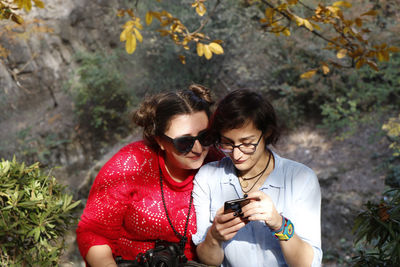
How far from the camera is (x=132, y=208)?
2.29 metres

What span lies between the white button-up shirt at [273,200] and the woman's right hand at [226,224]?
23 cm

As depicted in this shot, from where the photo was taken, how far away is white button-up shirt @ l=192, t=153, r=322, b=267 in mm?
1814

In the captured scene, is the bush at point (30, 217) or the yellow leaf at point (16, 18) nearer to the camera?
the bush at point (30, 217)

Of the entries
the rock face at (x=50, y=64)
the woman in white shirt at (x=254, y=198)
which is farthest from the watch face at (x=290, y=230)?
the rock face at (x=50, y=64)

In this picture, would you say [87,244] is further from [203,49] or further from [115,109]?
[115,109]

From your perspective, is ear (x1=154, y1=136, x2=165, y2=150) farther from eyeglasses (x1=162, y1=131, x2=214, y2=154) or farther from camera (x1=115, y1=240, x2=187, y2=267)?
camera (x1=115, y1=240, x2=187, y2=267)

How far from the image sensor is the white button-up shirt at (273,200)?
5.95ft

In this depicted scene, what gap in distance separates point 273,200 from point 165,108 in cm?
87

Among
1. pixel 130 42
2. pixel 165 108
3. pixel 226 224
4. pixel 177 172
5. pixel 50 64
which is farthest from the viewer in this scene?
pixel 50 64

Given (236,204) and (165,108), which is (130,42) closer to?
(165,108)

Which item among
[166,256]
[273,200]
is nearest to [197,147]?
[273,200]

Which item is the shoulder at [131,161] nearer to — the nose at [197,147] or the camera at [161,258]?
the nose at [197,147]

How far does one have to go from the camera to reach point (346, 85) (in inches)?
262

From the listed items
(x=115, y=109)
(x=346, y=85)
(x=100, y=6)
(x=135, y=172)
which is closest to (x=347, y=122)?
(x=346, y=85)
